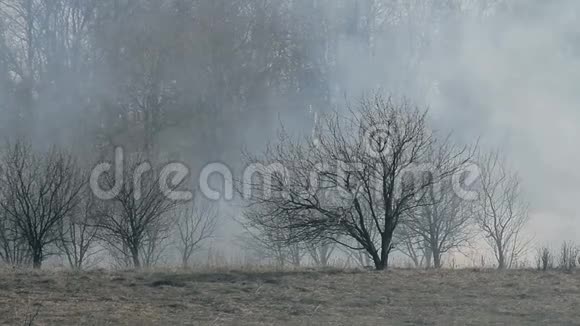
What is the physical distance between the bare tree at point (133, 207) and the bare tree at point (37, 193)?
0.72 m

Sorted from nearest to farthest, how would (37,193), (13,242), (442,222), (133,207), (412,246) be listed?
1. (133,207)
2. (37,193)
3. (13,242)
4. (442,222)
5. (412,246)

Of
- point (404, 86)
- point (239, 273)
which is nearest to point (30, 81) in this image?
point (404, 86)

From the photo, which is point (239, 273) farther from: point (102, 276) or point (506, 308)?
point (506, 308)

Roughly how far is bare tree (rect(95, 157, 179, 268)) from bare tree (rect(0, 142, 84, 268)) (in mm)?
715

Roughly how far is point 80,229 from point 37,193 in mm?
1860

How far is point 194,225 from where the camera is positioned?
1812cm

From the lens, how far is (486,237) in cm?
1717

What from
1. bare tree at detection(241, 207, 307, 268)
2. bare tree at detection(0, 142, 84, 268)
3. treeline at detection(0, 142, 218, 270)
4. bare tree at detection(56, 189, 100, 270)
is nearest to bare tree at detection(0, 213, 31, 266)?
treeline at detection(0, 142, 218, 270)

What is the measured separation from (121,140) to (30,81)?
10.1ft

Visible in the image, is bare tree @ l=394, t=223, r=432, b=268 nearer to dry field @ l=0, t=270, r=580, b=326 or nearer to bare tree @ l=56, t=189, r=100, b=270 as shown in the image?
dry field @ l=0, t=270, r=580, b=326

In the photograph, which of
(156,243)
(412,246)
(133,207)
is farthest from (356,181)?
(156,243)

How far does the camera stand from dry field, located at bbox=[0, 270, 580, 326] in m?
7.21

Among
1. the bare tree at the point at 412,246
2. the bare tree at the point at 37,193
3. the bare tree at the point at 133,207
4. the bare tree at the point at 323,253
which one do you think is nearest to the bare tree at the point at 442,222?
the bare tree at the point at 412,246

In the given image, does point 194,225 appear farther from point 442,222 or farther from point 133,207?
point 442,222
